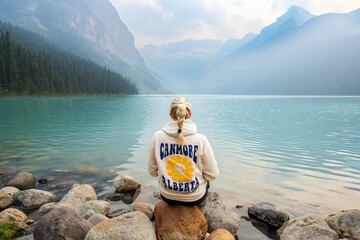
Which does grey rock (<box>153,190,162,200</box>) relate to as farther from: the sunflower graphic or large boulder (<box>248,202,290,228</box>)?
the sunflower graphic

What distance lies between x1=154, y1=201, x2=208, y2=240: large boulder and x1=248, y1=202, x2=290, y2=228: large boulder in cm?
227

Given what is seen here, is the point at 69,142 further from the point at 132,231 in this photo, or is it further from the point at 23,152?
the point at 132,231

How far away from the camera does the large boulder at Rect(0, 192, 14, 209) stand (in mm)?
6559

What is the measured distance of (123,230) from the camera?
436 cm

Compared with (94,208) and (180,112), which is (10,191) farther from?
(180,112)

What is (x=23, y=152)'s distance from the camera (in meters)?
14.5

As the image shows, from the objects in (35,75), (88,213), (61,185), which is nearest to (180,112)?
(88,213)

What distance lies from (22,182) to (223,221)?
7.38 metres

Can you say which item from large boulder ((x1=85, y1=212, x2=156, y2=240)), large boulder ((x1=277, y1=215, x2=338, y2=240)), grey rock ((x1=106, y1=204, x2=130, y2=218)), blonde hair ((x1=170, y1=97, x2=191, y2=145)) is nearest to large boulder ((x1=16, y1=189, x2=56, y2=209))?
grey rock ((x1=106, y1=204, x2=130, y2=218))

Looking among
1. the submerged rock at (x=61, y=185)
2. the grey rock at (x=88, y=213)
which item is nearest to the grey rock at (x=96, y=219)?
the grey rock at (x=88, y=213)

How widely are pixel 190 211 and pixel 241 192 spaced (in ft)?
15.5

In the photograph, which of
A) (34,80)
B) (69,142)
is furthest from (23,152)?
(34,80)

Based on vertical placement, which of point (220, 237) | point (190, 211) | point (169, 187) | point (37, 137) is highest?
point (169, 187)

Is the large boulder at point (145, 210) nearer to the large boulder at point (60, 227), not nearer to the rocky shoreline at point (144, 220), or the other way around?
the rocky shoreline at point (144, 220)
